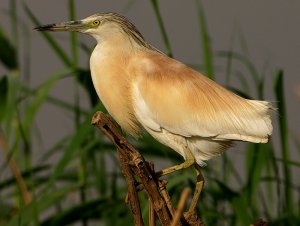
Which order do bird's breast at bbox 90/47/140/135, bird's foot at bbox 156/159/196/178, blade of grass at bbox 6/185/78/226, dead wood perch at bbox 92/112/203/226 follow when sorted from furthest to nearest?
blade of grass at bbox 6/185/78/226
bird's breast at bbox 90/47/140/135
bird's foot at bbox 156/159/196/178
dead wood perch at bbox 92/112/203/226

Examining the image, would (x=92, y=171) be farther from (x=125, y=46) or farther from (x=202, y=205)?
(x=125, y=46)

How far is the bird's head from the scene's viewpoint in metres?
2.40

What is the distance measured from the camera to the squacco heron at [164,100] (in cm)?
235

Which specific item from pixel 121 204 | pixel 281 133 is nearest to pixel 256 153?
pixel 281 133

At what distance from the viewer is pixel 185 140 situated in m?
2.38

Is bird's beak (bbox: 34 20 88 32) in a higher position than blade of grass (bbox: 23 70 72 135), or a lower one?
higher

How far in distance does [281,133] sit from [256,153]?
0.42 ft

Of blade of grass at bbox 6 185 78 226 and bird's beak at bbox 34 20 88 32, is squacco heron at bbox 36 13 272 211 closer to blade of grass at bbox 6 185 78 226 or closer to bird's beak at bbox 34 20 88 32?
bird's beak at bbox 34 20 88 32

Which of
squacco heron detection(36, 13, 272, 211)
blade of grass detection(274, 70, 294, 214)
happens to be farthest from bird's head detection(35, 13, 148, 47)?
blade of grass detection(274, 70, 294, 214)

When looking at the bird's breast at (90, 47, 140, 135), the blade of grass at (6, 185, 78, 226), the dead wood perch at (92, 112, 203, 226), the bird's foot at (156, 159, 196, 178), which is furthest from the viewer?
the blade of grass at (6, 185, 78, 226)

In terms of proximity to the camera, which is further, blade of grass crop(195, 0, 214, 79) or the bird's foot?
blade of grass crop(195, 0, 214, 79)

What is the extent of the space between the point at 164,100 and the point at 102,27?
8.6 inches

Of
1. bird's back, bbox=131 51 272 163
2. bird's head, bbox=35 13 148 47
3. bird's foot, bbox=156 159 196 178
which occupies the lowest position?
bird's foot, bbox=156 159 196 178

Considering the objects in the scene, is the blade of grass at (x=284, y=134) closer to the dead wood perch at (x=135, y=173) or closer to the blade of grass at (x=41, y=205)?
the blade of grass at (x=41, y=205)
